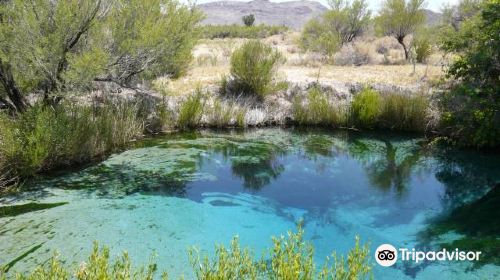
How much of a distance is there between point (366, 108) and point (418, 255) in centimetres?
694

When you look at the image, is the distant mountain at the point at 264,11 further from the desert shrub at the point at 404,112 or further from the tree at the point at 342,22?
the desert shrub at the point at 404,112

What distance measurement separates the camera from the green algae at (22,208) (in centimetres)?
589

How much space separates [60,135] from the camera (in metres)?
7.44

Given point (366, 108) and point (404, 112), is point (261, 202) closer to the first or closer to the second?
point (366, 108)

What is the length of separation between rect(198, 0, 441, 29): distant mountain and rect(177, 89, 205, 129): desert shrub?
6425 cm

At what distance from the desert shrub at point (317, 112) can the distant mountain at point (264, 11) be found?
62989 millimetres

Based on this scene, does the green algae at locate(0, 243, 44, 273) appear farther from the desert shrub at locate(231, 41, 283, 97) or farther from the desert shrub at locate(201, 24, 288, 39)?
the desert shrub at locate(201, 24, 288, 39)

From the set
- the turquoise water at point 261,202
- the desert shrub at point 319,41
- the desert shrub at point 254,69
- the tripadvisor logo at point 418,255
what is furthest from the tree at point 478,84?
the desert shrub at point 319,41

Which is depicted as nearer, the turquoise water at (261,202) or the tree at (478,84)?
the turquoise water at (261,202)

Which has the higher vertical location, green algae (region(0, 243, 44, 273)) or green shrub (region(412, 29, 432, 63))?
green shrub (region(412, 29, 432, 63))

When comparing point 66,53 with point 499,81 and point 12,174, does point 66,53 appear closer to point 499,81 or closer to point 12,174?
point 12,174

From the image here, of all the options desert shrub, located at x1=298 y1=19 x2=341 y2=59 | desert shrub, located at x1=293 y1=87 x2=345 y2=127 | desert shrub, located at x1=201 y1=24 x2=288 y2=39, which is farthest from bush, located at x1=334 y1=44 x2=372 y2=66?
desert shrub, located at x1=201 y1=24 x2=288 y2=39

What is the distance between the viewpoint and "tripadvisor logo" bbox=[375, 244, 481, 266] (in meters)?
5.11

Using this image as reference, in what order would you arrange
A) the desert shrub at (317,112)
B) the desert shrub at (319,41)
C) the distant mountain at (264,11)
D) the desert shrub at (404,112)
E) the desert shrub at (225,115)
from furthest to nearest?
the distant mountain at (264,11), the desert shrub at (319,41), the desert shrub at (317,112), the desert shrub at (225,115), the desert shrub at (404,112)
